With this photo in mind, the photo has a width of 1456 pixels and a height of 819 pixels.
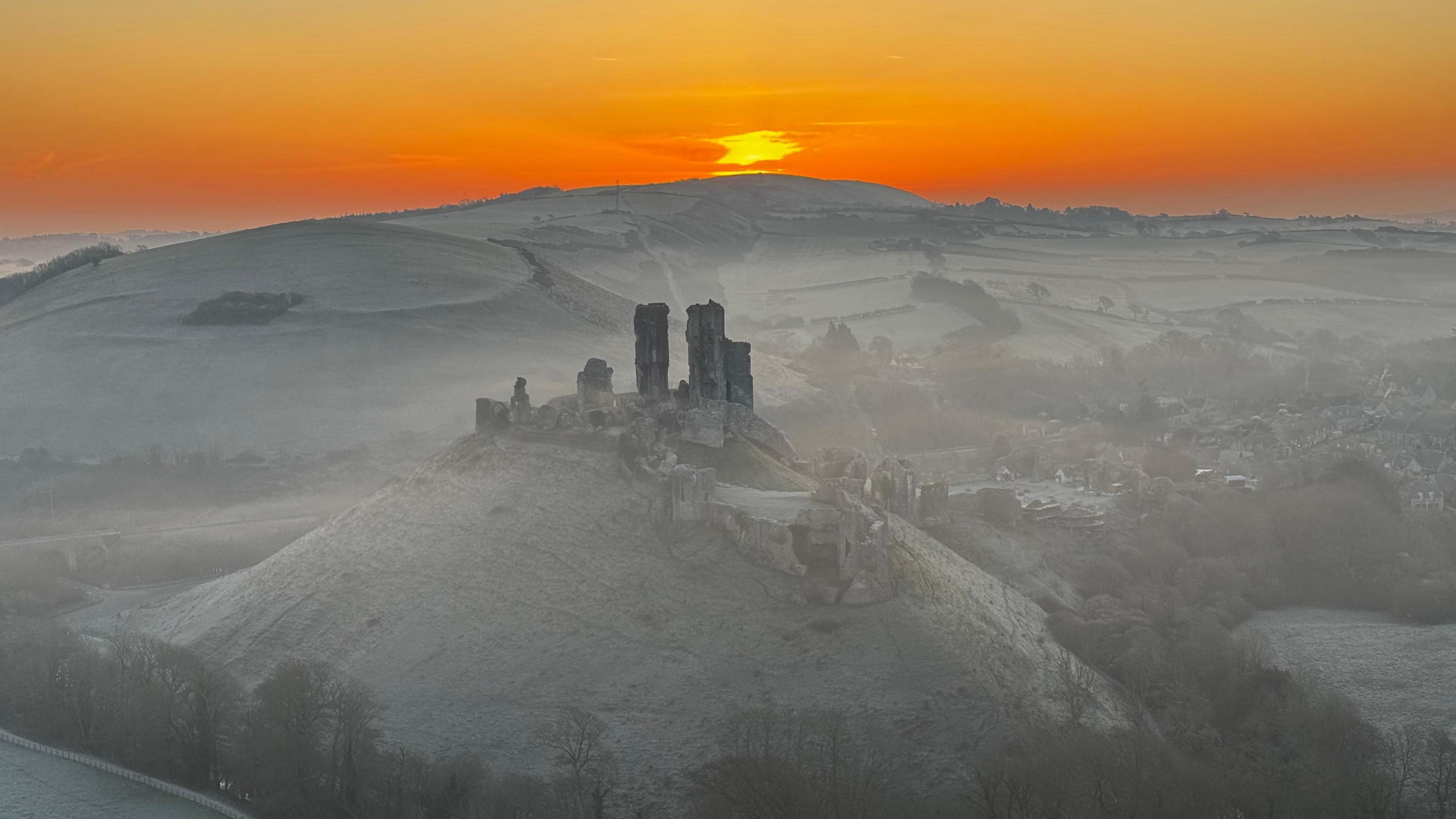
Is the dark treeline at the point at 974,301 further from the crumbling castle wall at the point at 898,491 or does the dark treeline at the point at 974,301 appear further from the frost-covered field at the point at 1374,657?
the crumbling castle wall at the point at 898,491

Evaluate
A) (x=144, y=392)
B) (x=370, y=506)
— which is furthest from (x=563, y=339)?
(x=370, y=506)

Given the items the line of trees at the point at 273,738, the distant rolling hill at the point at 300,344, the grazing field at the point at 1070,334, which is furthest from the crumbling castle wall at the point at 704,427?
the grazing field at the point at 1070,334

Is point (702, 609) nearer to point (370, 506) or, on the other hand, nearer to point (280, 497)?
point (370, 506)

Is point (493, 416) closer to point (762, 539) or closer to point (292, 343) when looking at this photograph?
point (762, 539)

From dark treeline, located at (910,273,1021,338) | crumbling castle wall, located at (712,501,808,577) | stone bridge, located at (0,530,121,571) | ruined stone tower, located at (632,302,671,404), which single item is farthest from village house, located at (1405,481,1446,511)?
dark treeline, located at (910,273,1021,338)

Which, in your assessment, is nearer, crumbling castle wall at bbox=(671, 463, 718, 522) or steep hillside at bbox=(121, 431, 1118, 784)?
steep hillside at bbox=(121, 431, 1118, 784)

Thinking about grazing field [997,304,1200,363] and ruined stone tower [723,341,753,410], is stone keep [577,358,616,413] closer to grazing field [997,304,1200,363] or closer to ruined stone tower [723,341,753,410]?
ruined stone tower [723,341,753,410]
